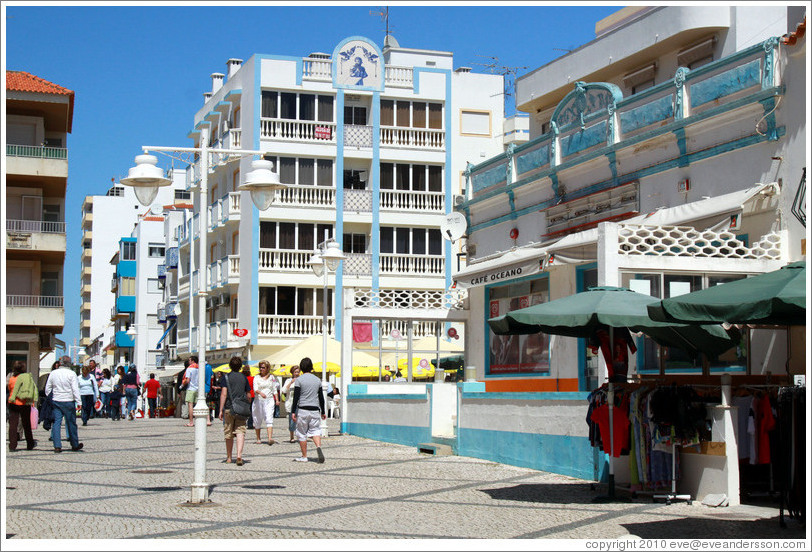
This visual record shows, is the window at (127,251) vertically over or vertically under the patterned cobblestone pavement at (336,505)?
over

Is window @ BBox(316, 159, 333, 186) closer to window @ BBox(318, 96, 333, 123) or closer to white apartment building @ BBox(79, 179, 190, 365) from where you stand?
Answer: window @ BBox(318, 96, 333, 123)

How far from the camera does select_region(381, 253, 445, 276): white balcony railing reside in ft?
152

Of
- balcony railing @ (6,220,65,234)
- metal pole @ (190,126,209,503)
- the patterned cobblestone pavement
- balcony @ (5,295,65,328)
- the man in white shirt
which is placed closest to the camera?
the patterned cobblestone pavement

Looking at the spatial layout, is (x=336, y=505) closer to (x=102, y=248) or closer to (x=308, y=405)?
(x=308, y=405)

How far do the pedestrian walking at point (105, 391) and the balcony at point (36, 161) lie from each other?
8608 millimetres

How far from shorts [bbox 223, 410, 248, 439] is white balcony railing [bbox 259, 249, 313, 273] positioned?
27290 mm

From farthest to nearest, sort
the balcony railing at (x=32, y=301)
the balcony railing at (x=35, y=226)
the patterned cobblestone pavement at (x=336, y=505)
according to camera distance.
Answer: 1. the balcony railing at (x=32, y=301)
2. the balcony railing at (x=35, y=226)
3. the patterned cobblestone pavement at (x=336, y=505)

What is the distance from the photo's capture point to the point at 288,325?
147 feet

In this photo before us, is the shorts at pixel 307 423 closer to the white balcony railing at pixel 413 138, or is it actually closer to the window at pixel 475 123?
the white balcony railing at pixel 413 138

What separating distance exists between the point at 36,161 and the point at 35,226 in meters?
2.65

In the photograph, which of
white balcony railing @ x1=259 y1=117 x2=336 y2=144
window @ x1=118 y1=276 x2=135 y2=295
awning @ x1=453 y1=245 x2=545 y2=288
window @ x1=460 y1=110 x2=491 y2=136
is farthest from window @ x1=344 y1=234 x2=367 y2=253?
window @ x1=118 y1=276 x2=135 y2=295

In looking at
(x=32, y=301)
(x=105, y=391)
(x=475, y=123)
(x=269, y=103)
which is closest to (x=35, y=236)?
(x=32, y=301)

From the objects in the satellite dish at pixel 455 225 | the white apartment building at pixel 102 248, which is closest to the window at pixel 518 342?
the satellite dish at pixel 455 225

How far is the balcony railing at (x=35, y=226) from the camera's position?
41.5 m
